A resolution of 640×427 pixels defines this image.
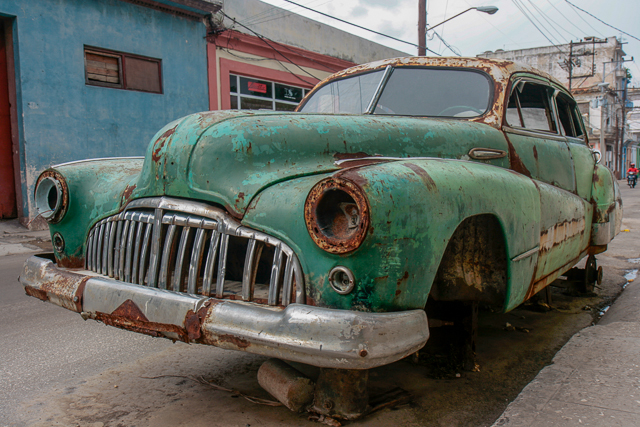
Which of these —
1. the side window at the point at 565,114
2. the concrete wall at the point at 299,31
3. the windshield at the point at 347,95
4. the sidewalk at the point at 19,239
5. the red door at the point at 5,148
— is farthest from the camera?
the concrete wall at the point at 299,31

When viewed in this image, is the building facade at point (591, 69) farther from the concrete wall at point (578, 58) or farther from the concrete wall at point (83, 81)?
the concrete wall at point (83, 81)

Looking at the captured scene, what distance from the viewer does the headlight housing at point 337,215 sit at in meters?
Answer: 1.58

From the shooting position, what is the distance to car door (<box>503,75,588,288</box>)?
273 cm

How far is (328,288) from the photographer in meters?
1.65

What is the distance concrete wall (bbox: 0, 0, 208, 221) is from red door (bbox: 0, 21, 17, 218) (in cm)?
40

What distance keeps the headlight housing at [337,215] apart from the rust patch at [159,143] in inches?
33.7

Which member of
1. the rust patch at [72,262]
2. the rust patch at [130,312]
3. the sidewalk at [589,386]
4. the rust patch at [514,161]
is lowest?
the sidewalk at [589,386]

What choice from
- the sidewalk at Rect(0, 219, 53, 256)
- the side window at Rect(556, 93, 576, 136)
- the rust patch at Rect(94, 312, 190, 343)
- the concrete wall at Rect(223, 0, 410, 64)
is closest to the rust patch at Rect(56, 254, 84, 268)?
the rust patch at Rect(94, 312, 190, 343)

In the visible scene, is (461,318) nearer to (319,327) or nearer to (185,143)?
(319,327)

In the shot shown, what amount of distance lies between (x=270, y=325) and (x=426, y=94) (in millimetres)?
1927

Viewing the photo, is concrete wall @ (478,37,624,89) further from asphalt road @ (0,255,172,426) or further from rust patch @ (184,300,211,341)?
rust patch @ (184,300,211,341)

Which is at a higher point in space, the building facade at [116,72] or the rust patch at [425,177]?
the building facade at [116,72]

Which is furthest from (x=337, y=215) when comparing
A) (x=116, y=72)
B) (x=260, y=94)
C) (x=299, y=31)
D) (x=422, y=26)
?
(x=299, y=31)

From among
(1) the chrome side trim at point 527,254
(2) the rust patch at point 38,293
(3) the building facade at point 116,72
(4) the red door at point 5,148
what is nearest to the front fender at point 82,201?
(2) the rust patch at point 38,293
